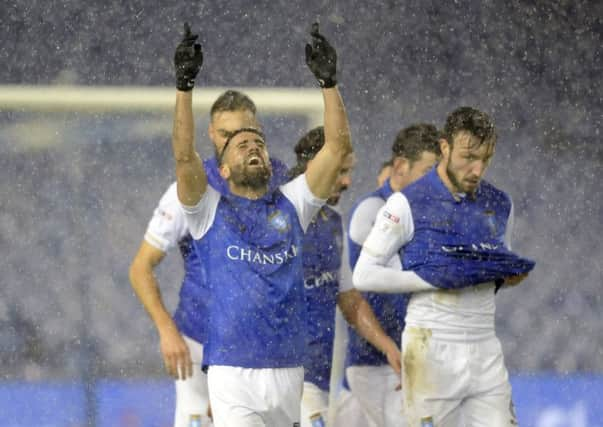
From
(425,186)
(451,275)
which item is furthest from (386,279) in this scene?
(425,186)

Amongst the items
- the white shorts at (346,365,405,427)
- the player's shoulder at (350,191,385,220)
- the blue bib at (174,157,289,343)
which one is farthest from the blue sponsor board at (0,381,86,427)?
the blue bib at (174,157,289,343)

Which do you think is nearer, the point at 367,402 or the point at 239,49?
the point at 367,402

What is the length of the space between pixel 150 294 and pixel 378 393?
1224 mm

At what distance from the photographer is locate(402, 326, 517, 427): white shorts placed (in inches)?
223

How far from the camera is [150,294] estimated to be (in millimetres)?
6098

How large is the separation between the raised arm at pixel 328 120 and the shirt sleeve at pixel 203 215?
1.20 ft

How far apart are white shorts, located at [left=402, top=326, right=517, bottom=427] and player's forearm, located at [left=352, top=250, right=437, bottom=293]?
→ 0.18 m

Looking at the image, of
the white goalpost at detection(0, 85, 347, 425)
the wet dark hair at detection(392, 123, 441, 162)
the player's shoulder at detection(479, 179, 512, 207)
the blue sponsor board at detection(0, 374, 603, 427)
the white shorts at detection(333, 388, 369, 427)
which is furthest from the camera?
the blue sponsor board at detection(0, 374, 603, 427)

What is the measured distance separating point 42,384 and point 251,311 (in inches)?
211

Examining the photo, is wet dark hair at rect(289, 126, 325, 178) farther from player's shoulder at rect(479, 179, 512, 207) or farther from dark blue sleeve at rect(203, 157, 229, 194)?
player's shoulder at rect(479, 179, 512, 207)

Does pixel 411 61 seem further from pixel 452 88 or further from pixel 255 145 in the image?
pixel 255 145

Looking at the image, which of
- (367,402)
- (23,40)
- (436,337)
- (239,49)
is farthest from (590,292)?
(436,337)

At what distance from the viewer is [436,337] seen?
5750 millimetres

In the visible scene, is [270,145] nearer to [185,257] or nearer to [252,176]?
[185,257]
